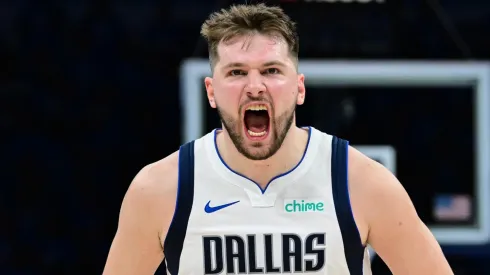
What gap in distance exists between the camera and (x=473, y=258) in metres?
6.36

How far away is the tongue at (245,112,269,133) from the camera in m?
3.25

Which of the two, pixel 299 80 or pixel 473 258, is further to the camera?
pixel 473 258

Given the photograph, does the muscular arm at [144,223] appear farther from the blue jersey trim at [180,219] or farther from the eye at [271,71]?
the eye at [271,71]

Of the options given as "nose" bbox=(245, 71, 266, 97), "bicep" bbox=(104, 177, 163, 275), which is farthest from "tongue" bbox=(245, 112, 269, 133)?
"bicep" bbox=(104, 177, 163, 275)

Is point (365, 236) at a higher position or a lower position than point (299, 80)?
lower

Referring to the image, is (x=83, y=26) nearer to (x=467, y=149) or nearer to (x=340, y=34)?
(x=340, y=34)

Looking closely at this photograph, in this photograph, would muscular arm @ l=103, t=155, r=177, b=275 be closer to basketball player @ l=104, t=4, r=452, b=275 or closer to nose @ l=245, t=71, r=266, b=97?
basketball player @ l=104, t=4, r=452, b=275

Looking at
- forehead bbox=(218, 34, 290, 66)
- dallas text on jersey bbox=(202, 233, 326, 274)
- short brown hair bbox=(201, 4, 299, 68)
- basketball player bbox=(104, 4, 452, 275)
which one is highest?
short brown hair bbox=(201, 4, 299, 68)

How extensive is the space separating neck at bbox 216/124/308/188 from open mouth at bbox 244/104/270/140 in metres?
0.09

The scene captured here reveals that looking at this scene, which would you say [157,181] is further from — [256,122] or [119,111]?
[119,111]

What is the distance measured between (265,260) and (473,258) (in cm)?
353

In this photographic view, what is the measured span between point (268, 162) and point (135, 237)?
0.54 meters

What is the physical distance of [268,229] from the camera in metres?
3.19

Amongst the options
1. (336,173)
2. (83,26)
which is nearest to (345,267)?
(336,173)
